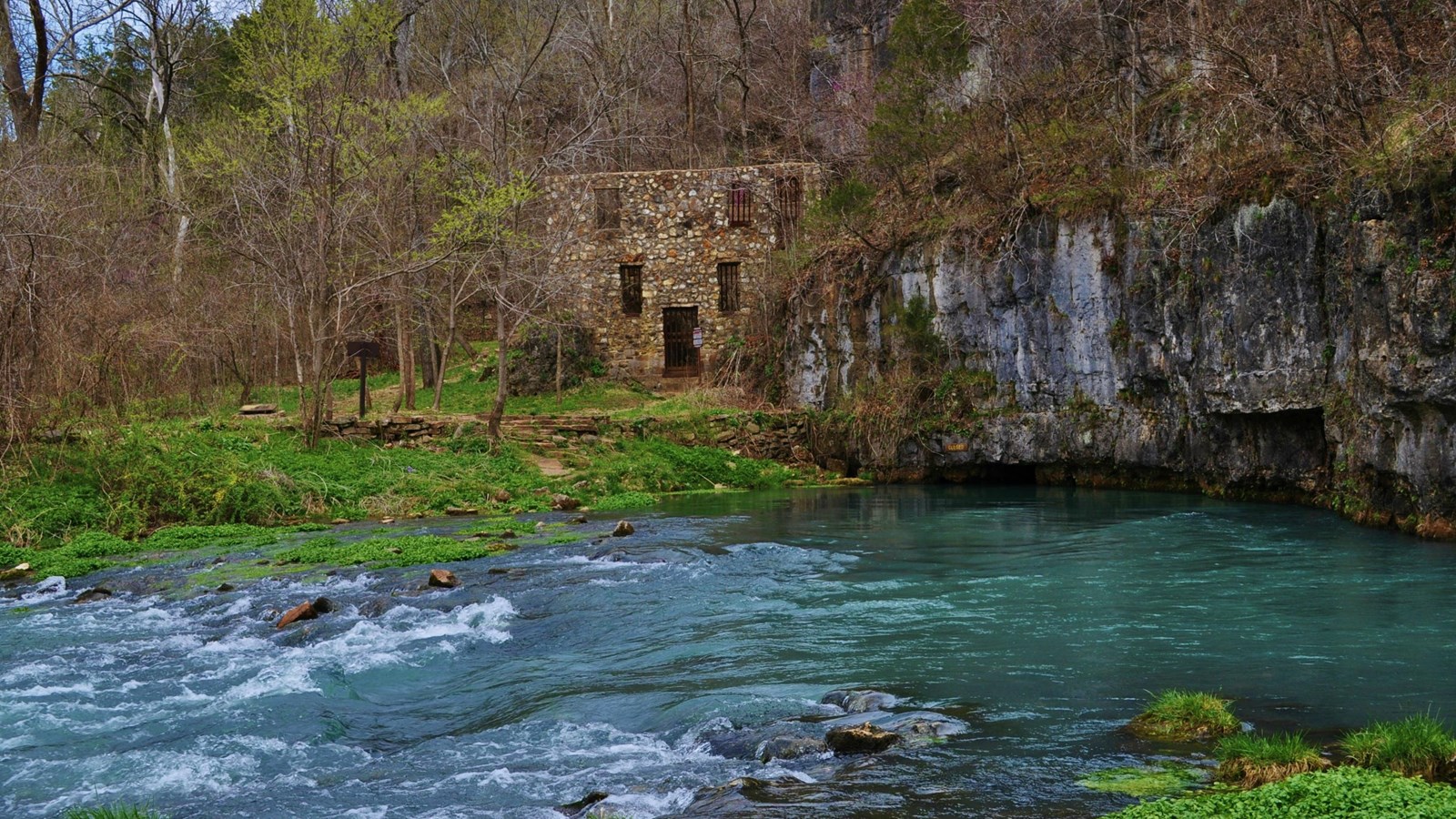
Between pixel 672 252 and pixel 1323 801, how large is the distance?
3246 cm

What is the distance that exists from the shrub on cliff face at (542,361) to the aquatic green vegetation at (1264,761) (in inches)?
1169

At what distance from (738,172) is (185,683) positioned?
94.4 feet

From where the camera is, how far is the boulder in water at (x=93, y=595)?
13859 millimetres

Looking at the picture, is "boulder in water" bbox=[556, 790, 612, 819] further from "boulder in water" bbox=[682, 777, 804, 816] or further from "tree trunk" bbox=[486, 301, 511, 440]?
"tree trunk" bbox=[486, 301, 511, 440]

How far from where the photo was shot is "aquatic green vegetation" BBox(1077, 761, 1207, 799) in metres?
6.64

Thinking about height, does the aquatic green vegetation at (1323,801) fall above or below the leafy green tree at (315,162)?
below

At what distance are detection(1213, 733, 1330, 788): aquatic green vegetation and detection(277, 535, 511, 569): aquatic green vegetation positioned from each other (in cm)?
1126

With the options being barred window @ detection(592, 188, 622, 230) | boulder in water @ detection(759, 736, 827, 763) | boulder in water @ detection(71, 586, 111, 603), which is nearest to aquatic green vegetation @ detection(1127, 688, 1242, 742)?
boulder in water @ detection(759, 736, 827, 763)

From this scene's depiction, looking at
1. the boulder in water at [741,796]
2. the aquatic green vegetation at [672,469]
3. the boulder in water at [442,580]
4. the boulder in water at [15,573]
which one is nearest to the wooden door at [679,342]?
the aquatic green vegetation at [672,469]

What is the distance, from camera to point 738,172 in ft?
120

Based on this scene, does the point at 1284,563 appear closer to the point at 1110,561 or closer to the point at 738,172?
the point at 1110,561

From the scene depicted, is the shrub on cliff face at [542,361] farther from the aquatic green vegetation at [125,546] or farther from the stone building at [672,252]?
the aquatic green vegetation at [125,546]

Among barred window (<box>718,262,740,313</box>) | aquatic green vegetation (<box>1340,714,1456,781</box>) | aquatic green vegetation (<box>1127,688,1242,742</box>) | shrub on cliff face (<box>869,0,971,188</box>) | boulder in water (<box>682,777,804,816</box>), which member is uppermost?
shrub on cliff face (<box>869,0,971,188</box>)

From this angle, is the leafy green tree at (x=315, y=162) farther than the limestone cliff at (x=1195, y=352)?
Yes
